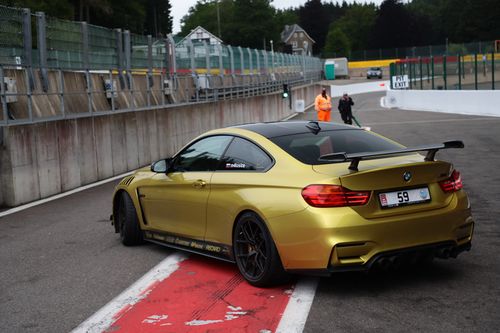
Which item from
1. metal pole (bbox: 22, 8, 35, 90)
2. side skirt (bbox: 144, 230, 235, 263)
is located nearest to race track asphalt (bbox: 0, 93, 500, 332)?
side skirt (bbox: 144, 230, 235, 263)

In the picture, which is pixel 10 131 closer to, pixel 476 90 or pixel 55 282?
pixel 55 282

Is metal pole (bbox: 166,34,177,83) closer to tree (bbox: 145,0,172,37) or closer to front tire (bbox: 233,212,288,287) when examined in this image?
front tire (bbox: 233,212,288,287)

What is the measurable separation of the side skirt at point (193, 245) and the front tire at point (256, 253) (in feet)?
0.65

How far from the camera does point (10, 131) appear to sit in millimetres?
12742

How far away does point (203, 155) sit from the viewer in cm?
741

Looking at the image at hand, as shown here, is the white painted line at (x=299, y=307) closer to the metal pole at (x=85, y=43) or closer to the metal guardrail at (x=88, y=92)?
the metal guardrail at (x=88, y=92)

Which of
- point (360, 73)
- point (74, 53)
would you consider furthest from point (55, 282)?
point (360, 73)

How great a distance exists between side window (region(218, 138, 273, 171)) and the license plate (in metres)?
1.04

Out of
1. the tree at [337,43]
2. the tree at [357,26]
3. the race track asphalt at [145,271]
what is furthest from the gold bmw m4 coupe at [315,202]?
the tree at [357,26]

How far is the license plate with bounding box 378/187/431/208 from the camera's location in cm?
591

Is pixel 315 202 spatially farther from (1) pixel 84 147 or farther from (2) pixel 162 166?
(1) pixel 84 147

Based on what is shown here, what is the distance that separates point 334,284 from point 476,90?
33.1m

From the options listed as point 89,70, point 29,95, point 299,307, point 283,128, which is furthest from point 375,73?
point 299,307

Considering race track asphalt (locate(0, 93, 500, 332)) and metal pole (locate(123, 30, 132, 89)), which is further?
metal pole (locate(123, 30, 132, 89))
